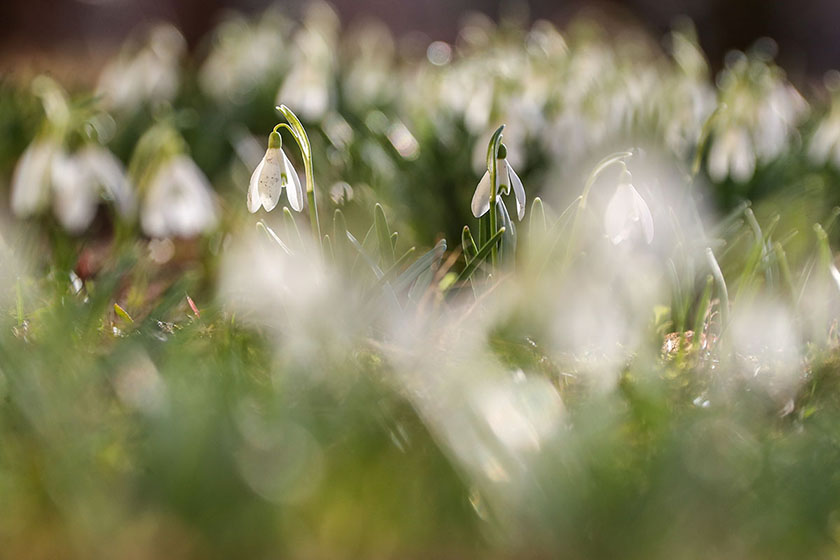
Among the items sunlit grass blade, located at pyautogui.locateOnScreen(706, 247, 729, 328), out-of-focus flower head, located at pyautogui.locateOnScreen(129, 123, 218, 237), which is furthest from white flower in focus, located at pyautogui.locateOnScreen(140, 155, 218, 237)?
sunlit grass blade, located at pyautogui.locateOnScreen(706, 247, 729, 328)

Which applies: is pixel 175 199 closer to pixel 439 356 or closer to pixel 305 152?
pixel 305 152

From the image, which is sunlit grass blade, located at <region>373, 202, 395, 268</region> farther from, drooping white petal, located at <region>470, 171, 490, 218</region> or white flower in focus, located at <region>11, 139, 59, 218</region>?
white flower in focus, located at <region>11, 139, 59, 218</region>

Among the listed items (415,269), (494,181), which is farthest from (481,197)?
(415,269)

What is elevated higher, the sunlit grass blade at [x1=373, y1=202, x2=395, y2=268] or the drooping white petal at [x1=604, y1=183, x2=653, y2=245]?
the drooping white petal at [x1=604, y1=183, x2=653, y2=245]

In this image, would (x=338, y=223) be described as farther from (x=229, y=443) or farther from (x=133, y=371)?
(x=229, y=443)

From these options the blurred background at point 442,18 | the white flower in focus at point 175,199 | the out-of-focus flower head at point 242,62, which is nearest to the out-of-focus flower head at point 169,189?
the white flower in focus at point 175,199

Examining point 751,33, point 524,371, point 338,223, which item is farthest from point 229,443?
point 751,33
